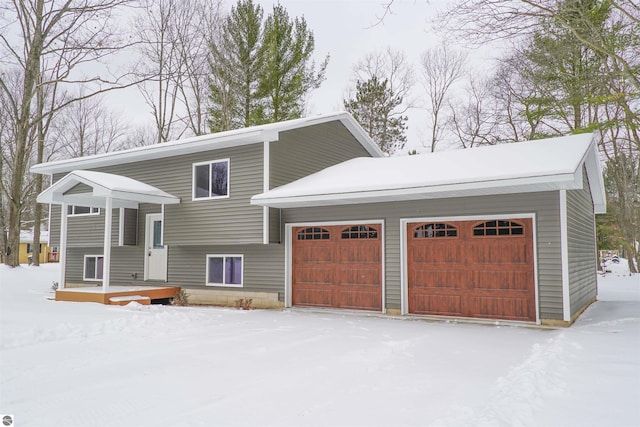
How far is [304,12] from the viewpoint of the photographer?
22438 millimetres

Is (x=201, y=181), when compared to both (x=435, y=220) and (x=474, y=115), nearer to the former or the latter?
(x=435, y=220)

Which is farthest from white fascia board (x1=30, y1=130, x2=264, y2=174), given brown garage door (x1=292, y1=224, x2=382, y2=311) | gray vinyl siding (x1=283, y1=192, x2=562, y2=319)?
brown garage door (x1=292, y1=224, x2=382, y2=311)

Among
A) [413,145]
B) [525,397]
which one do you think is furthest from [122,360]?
[413,145]

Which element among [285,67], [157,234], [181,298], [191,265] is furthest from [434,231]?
[285,67]

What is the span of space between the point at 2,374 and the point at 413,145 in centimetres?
2457

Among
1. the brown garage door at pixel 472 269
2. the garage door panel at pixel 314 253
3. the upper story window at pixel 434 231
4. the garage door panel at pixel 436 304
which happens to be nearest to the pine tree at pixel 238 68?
the garage door panel at pixel 314 253

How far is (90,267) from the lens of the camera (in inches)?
595

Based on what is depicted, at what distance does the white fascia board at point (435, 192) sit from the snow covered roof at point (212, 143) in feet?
4.97

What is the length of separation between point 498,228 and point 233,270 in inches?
263

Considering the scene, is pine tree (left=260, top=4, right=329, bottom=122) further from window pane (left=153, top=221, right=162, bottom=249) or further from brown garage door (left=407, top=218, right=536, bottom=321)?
brown garage door (left=407, top=218, right=536, bottom=321)

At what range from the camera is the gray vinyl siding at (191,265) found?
11.5m

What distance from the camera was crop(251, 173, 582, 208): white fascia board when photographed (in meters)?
7.78

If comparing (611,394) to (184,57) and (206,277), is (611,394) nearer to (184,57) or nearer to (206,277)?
(206,277)

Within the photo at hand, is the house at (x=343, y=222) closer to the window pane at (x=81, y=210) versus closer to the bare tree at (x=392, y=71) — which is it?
the window pane at (x=81, y=210)
